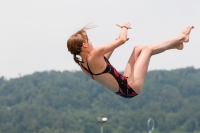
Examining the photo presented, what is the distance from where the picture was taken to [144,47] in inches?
534

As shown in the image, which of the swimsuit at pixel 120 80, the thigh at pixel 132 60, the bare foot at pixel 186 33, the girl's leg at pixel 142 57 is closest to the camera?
the swimsuit at pixel 120 80

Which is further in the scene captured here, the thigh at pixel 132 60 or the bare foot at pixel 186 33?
the bare foot at pixel 186 33

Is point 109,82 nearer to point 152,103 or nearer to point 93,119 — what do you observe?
point 93,119

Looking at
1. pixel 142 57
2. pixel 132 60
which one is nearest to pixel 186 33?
pixel 142 57

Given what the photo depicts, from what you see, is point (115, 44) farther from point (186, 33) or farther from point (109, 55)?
point (186, 33)

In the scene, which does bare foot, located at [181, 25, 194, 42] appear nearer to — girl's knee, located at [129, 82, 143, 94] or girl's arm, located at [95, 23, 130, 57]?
girl's knee, located at [129, 82, 143, 94]

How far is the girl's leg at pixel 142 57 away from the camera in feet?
44.4

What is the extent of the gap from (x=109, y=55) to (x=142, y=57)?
781 mm

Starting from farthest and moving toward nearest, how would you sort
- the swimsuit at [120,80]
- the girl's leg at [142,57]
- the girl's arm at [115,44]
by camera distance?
the girl's leg at [142,57], the swimsuit at [120,80], the girl's arm at [115,44]

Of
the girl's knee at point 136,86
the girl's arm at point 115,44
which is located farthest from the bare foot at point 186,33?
the girl's arm at point 115,44

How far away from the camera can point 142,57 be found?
1355 cm

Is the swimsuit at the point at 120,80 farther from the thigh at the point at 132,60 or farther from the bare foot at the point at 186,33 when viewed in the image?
the bare foot at the point at 186,33

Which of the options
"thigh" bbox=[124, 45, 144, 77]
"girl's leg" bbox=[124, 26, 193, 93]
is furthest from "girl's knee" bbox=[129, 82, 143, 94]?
"thigh" bbox=[124, 45, 144, 77]

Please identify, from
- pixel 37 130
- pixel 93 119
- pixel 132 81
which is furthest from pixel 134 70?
pixel 93 119
